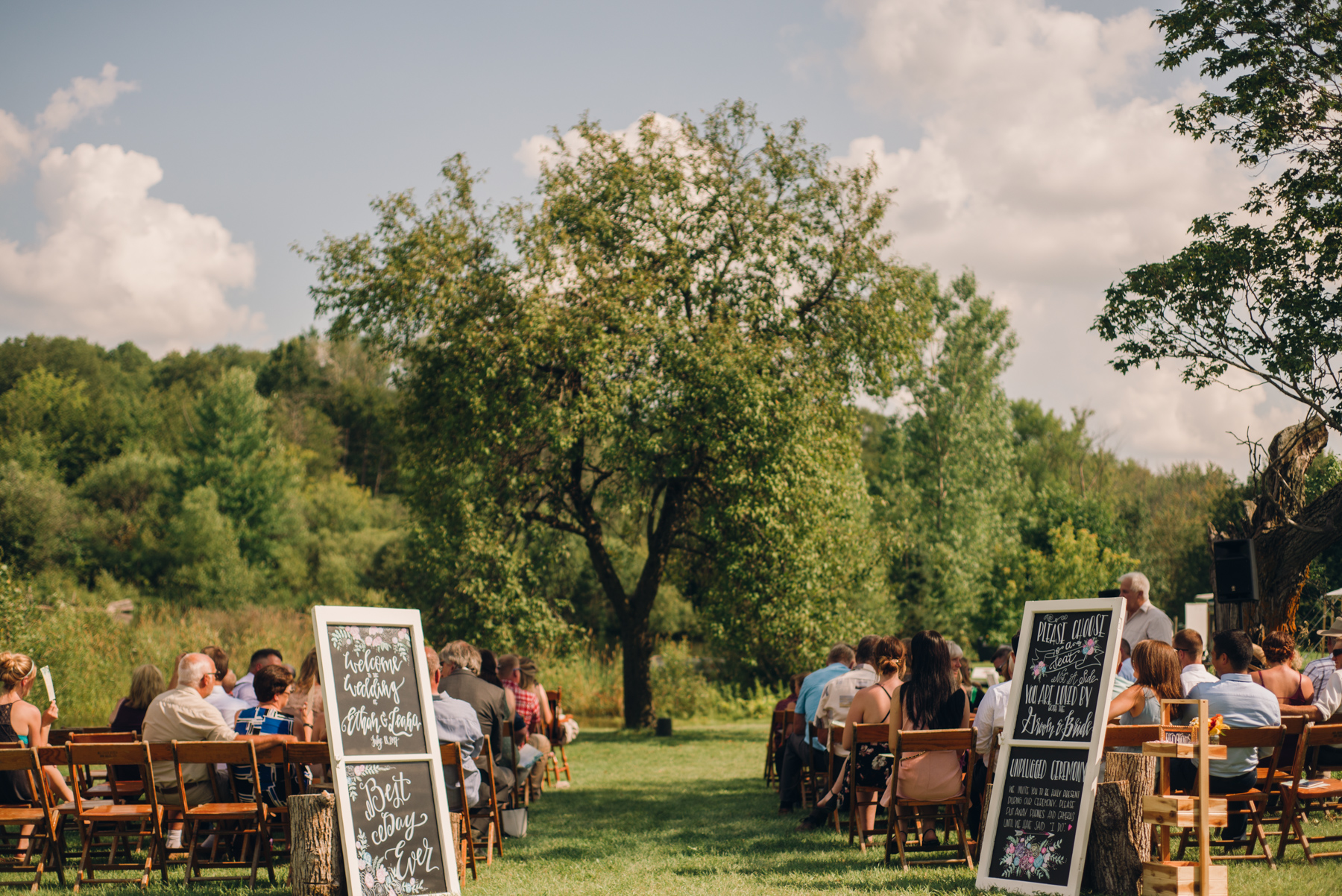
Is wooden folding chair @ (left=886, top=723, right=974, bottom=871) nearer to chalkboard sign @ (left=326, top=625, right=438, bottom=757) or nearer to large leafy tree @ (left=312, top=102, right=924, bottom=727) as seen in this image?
chalkboard sign @ (left=326, top=625, right=438, bottom=757)

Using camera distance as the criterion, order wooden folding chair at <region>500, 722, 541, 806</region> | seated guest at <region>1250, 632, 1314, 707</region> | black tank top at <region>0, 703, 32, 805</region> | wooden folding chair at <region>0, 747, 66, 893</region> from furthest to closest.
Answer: wooden folding chair at <region>500, 722, 541, 806</region>, seated guest at <region>1250, 632, 1314, 707</region>, black tank top at <region>0, 703, 32, 805</region>, wooden folding chair at <region>0, 747, 66, 893</region>

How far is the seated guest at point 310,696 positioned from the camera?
7156mm

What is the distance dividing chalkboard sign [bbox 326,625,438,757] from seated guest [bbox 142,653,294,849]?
76 centimetres

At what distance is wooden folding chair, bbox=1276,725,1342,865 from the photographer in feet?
21.0

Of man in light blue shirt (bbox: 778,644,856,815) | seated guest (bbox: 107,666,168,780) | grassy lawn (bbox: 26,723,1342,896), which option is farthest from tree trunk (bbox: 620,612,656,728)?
seated guest (bbox: 107,666,168,780)

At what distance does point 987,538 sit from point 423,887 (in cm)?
3492

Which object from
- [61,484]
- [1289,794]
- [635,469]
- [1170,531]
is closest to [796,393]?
[635,469]

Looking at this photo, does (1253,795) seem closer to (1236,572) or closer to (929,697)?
(929,697)

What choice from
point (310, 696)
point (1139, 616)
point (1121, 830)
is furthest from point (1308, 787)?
point (310, 696)

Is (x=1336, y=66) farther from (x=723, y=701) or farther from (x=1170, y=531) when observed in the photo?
(x=1170, y=531)

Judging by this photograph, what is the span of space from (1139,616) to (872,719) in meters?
2.39

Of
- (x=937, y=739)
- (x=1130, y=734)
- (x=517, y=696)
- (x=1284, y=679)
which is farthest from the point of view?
(x=517, y=696)

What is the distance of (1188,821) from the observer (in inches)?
211

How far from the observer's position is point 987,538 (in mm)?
38531
